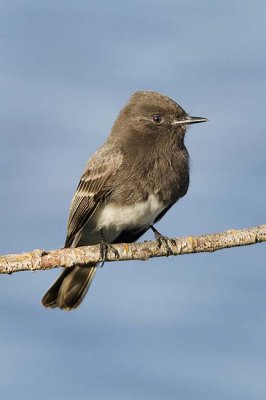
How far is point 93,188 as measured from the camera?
25.6 feet

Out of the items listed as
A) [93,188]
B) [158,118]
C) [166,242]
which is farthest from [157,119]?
[166,242]

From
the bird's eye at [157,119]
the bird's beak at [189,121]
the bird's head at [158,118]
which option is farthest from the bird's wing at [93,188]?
the bird's beak at [189,121]

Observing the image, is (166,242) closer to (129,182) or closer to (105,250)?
(105,250)

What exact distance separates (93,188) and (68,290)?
108 centimetres

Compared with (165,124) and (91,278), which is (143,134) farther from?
(91,278)

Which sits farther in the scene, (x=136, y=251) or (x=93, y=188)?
(x=93, y=188)

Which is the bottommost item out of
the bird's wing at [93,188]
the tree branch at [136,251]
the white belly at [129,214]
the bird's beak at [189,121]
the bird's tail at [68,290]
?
the tree branch at [136,251]

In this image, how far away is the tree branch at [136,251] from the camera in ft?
20.0

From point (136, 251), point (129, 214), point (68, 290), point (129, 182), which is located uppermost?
point (129, 182)

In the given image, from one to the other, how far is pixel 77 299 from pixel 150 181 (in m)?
1.47

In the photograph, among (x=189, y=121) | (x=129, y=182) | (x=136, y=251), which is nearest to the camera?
(x=136, y=251)

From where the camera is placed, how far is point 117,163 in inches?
303

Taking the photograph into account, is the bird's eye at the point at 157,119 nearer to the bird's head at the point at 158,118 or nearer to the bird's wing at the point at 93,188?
the bird's head at the point at 158,118

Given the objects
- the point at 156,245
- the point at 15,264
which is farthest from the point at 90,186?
the point at 15,264
